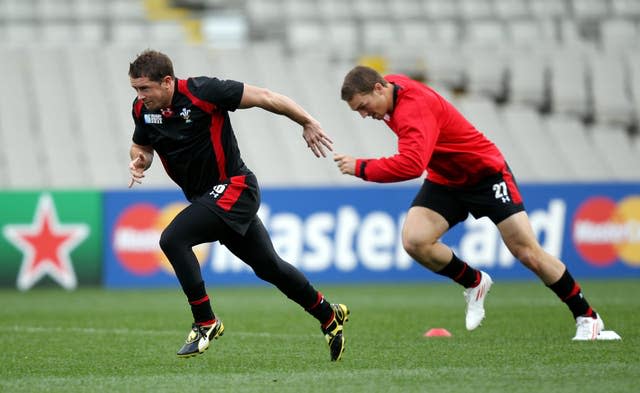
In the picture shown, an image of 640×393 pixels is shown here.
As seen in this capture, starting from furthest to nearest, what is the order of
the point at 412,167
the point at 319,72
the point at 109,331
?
the point at 319,72 → the point at 109,331 → the point at 412,167

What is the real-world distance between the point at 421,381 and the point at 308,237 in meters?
9.87

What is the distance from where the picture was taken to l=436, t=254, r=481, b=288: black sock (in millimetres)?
9039

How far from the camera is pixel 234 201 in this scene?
294 inches

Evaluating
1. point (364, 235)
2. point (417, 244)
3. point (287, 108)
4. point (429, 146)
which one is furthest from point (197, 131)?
point (364, 235)

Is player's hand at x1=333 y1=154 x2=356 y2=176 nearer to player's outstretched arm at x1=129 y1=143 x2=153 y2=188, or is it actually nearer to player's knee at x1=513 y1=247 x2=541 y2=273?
A: player's outstretched arm at x1=129 y1=143 x2=153 y2=188

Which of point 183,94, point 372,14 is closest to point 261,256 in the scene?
point 183,94

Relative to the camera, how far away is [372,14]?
74.3 feet

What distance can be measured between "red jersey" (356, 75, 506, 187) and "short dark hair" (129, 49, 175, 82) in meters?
1.39

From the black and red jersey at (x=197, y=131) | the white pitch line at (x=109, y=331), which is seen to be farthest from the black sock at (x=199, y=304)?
the white pitch line at (x=109, y=331)

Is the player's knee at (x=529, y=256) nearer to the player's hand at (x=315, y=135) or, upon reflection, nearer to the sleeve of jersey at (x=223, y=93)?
the player's hand at (x=315, y=135)

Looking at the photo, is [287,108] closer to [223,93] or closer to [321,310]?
[223,93]

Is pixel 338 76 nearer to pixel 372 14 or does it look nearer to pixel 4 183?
pixel 372 14

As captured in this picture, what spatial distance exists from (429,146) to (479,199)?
103cm

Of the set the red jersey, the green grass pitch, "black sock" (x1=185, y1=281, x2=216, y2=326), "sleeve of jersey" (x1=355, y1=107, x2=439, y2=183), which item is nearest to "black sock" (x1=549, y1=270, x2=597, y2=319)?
the green grass pitch
